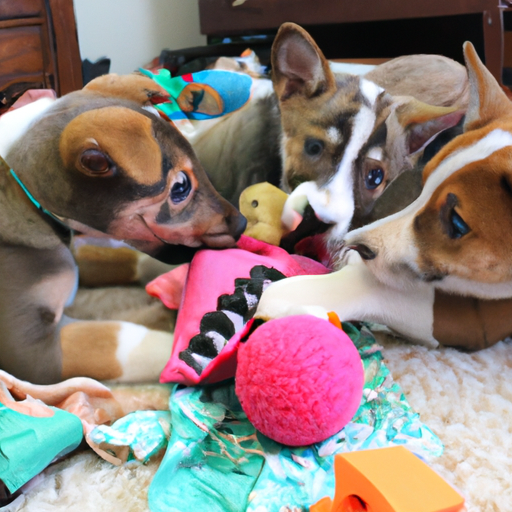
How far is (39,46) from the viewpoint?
189 cm

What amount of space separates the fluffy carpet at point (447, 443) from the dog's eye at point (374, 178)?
0.32 meters

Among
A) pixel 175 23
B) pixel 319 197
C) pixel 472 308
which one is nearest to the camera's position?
pixel 472 308

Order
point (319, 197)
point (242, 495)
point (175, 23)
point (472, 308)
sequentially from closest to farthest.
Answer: point (242, 495)
point (472, 308)
point (319, 197)
point (175, 23)

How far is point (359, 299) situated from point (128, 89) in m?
0.59

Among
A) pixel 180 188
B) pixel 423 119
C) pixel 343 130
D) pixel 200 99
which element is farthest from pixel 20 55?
pixel 423 119

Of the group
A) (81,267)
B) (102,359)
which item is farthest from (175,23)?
(102,359)

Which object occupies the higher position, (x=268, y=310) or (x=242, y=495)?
(x=268, y=310)

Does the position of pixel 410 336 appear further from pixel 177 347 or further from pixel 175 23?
pixel 175 23

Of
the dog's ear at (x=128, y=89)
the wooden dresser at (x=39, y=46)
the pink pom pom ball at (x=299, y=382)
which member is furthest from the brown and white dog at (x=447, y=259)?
the wooden dresser at (x=39, y=46)

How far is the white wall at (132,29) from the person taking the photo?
7.01ft

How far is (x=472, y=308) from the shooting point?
0.90 meters

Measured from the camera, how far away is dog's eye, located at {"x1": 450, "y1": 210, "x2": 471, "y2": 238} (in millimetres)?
782

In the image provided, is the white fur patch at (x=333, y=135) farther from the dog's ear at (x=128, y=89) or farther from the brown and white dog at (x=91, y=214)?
the dog's ear at (x=128, y=89)

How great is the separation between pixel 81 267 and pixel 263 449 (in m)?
0.63
